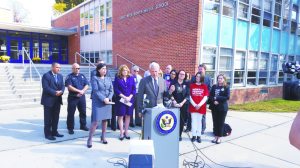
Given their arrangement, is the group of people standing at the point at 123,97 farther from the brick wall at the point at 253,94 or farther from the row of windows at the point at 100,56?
the row of windows at the point at 100,56

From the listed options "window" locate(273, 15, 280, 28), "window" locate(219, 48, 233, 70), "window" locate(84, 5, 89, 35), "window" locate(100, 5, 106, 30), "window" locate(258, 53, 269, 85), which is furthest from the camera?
"window" locate(84, 5, 89, 35)

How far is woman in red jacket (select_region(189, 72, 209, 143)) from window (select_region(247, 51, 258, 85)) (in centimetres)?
A: 718

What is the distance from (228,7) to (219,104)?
20.8 ft

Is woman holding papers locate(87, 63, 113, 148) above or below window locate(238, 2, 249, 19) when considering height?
below

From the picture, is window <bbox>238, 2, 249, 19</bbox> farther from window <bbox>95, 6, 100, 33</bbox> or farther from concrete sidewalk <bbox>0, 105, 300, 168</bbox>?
window <bbox>95, 6, 100, 33</bbox>

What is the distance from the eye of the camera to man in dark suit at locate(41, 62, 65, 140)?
5.06m

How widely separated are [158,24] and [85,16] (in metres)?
9.01

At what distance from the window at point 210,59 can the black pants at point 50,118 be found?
20.1ft

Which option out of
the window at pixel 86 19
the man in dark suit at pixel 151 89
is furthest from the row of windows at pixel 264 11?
the window at pixel 86 19

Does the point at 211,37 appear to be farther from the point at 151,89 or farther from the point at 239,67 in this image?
the point at 151,89

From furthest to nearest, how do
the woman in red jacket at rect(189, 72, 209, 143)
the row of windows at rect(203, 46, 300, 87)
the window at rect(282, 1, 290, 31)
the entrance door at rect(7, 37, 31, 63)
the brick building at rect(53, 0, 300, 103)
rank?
1. the entrance door at rect(7, 37, 31, 63)
2. the window at rect(282, 1, 290, 31)
3. the row of windows at rect(203, 46, 300, 87)
4. the brick building at rect(53, 0, 300, 103)
5. the woman in red jacket at rect(189, 72, 209, 143)

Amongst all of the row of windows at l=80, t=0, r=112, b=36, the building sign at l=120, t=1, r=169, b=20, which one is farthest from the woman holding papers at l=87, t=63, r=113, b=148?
the row of windows at l=80, t=0, r=112, b=36

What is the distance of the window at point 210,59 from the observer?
9.34m

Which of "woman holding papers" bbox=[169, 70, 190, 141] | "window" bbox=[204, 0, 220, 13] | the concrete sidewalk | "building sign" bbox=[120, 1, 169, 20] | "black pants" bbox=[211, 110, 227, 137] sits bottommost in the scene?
the concrete sidewalk
